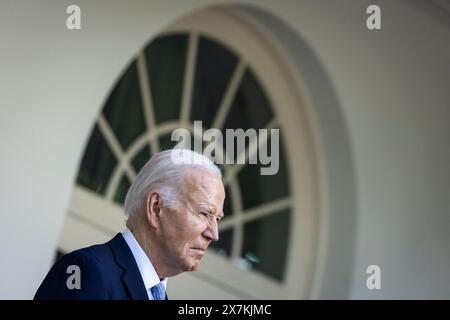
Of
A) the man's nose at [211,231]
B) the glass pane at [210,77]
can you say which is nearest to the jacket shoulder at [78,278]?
the man's nose at [211,231]

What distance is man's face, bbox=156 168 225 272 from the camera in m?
1.96

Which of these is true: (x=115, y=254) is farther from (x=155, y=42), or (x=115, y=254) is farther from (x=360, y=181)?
(x=360, y=181)

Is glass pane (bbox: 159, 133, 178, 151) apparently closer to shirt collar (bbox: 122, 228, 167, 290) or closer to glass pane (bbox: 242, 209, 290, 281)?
glass pane (bbox: 242, 209, 290, 281)

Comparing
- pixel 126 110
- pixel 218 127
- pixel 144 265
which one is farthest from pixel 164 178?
pixel 218 127

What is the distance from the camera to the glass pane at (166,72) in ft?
16.4

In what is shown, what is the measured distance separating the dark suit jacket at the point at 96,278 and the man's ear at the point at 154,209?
0.10 meters

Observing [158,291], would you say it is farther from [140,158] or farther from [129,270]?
[140,158]

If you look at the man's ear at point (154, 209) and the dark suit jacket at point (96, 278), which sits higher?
the man's ear at point (154, 209)

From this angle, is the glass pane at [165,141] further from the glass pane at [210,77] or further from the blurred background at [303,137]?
the glass pane at [210,77]

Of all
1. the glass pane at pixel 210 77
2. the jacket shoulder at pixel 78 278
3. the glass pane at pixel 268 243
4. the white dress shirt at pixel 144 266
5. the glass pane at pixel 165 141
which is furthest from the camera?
the glass pane at pixel 268 243

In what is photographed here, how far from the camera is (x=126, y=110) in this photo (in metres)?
4.87

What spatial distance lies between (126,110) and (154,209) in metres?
2.93

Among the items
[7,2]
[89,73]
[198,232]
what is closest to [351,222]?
[89,73]
